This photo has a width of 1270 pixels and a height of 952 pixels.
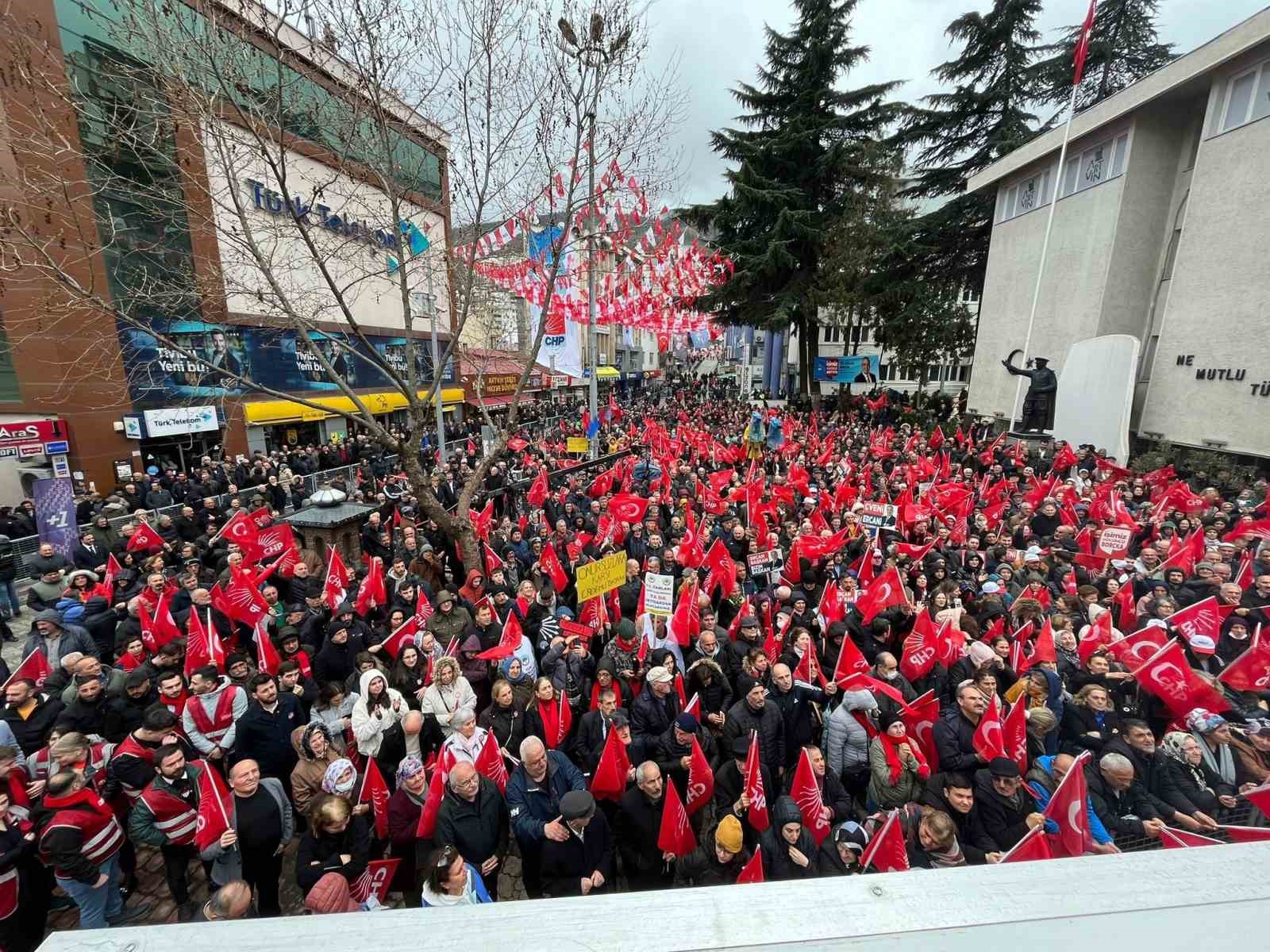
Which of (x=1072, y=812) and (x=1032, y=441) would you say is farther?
(x=1032, y=441)

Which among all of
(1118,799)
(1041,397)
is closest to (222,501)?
(1118,799)

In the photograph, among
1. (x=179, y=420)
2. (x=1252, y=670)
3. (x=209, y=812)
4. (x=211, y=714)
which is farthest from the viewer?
(x=179, y=420)

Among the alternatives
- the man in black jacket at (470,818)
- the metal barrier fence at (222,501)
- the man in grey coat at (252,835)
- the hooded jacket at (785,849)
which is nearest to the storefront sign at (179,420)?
the metal barrier fence at (222,501)

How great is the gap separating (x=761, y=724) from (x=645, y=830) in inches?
50.0

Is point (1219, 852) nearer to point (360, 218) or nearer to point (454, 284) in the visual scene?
point (360, 218)

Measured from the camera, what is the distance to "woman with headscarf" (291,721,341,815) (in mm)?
3820

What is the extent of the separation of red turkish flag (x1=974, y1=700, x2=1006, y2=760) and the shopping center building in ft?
23.1

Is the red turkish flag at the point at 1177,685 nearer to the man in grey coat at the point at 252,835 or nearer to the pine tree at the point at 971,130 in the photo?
the man in grey coat at the point at 252,835

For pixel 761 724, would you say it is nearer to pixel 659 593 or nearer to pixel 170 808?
pixel 659 593

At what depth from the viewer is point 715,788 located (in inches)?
166

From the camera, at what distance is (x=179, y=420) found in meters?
17.5

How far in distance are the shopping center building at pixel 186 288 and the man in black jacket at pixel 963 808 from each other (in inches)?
272

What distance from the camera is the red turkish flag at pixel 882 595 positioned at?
6715mm

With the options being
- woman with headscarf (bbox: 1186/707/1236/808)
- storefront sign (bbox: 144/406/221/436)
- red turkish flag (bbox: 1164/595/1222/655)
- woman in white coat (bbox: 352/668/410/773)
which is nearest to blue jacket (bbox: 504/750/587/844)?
woman in white coat (bbox: 352/668/410/773)
